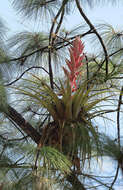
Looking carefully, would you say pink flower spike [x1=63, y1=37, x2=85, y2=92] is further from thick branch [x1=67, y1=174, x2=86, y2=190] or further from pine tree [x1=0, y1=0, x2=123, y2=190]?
thick branch [x1=67, y1=174, x2=86, y2=190]

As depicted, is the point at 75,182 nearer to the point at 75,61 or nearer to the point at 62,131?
the point at 62,131

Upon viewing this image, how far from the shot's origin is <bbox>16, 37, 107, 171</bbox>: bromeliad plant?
879 mm

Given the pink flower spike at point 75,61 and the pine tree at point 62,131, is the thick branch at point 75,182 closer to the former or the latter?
the pine tree at point 62,131

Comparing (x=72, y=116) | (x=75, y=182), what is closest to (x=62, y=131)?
(x=72, y=116)

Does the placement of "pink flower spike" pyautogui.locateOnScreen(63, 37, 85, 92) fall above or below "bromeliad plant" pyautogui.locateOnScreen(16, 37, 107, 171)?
above

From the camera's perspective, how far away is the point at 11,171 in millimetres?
911

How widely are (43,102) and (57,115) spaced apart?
0.05 metres

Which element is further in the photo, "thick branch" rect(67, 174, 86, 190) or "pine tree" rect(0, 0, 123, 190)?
"thick branch" rect(67, 174, 86, 190)

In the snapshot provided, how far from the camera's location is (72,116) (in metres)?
0.92

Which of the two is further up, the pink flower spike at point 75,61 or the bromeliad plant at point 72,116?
the pink flower spike at point 75,61

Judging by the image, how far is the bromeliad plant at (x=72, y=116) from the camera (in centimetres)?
88

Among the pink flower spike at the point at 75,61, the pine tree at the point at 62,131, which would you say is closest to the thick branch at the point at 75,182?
the pine tree at the point at 62,131

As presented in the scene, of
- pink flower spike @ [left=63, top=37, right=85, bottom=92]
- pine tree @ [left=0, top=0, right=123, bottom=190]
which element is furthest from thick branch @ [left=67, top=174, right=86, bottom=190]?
pink flower spike @ [left=63, top=37, right=85, bottom=92]

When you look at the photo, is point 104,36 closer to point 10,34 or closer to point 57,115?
point 10,34
